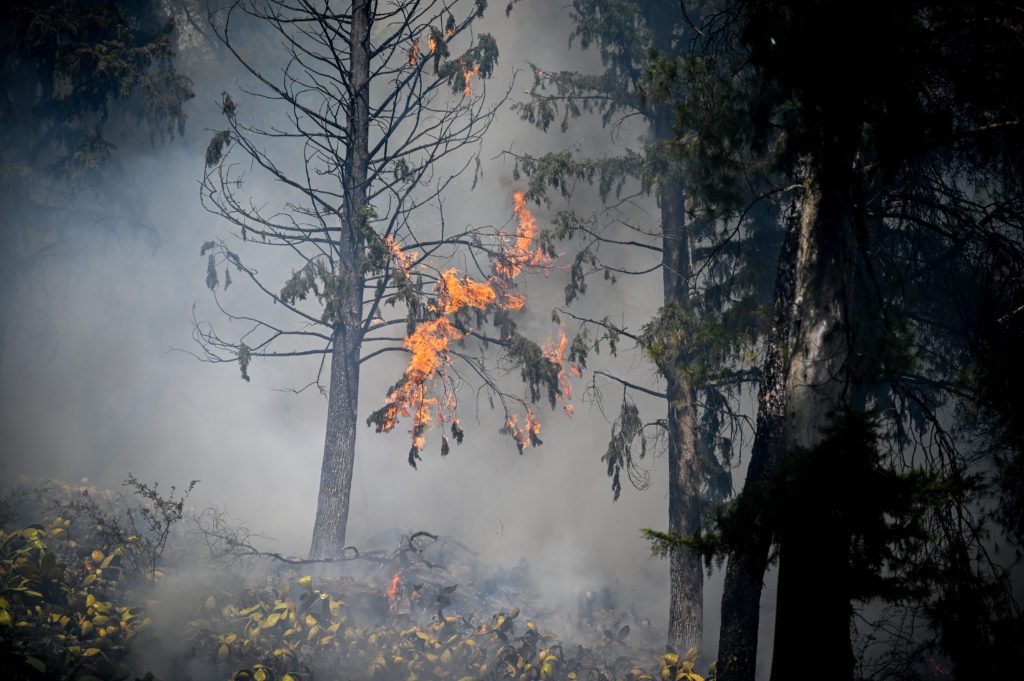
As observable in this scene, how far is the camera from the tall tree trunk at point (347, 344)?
32.7 feet

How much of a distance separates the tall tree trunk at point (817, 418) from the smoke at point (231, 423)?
1072cm

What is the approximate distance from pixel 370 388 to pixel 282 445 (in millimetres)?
2839

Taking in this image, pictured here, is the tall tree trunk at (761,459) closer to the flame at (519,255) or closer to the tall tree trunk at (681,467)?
the tall tree trunk at (681,467)

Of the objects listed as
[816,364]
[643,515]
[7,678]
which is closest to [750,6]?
[816,364]

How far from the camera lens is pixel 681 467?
9.89 metres

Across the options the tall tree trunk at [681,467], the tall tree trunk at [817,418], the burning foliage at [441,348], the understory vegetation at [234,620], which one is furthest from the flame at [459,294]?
the tall tree trunk at [817,418]

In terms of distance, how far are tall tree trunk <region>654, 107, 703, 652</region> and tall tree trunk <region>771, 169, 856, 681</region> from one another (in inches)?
143

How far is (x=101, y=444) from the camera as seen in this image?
16688 mm

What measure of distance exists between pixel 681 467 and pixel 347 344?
18.5 ft

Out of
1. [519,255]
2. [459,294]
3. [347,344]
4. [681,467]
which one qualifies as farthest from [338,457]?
[681,467]

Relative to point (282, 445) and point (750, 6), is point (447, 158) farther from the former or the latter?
point (750, 6)

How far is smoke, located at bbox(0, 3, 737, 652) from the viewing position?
52.3ft

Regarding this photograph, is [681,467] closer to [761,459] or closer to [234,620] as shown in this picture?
[761,459]

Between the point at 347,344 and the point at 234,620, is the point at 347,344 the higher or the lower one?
the higher one
